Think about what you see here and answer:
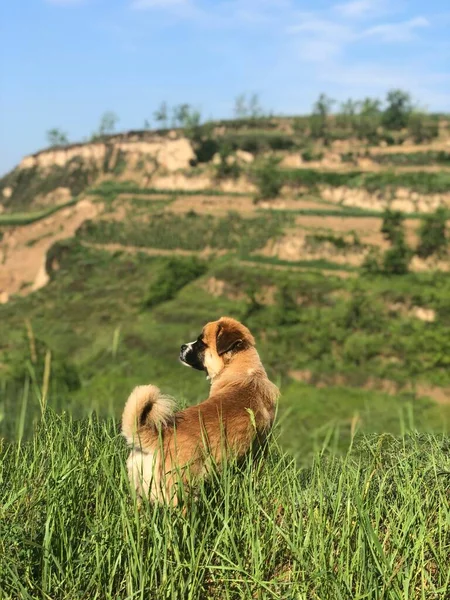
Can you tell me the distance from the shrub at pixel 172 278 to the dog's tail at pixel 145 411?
157 feet

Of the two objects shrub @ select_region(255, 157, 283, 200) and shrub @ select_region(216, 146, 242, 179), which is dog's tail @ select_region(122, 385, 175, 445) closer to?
shrub @ select_region(255, 157, 283, 200)

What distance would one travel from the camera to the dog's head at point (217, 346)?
457 centimetres

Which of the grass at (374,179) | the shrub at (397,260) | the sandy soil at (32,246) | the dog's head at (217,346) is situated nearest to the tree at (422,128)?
the grass at (374,179)

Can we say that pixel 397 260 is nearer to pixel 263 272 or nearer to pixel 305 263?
pixel 305 263

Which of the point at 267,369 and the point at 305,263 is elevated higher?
the point at 305,263

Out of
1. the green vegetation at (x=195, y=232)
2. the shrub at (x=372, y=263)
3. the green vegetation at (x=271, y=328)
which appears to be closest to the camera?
the green vegetation at (x=271, y=328)

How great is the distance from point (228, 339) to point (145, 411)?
4.53 feet

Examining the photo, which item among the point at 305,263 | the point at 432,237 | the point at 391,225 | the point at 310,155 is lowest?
the point at 305,263

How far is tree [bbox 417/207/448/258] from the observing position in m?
49.2

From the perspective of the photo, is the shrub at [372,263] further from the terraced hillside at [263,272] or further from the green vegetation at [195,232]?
the green vegetation at [195,232]

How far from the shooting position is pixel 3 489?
2.67 metres

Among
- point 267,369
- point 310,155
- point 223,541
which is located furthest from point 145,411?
point 310,155

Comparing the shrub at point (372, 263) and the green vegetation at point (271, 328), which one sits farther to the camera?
the shrub at point (372, 263)

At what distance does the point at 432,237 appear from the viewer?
161 feet
